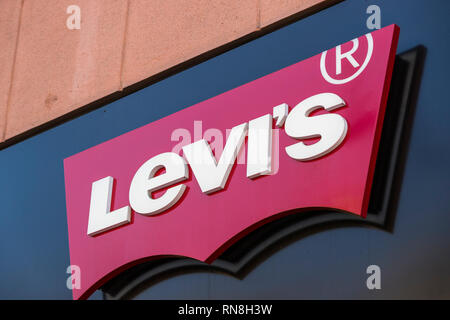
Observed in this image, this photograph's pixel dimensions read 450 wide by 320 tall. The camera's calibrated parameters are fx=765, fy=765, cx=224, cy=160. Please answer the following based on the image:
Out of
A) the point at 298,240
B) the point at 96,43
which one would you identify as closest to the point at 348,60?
the point at 298,240

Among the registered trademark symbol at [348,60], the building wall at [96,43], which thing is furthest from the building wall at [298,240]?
the registered trademark symbol at [348,60]

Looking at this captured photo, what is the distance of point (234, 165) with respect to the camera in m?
4.79

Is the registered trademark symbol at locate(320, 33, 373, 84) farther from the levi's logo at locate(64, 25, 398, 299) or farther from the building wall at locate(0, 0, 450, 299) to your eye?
the building wall at locate(0, 0, 450, 299)

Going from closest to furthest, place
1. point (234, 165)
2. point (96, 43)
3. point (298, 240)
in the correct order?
point (298, 240)
point (234, 165)
point (96, 43)

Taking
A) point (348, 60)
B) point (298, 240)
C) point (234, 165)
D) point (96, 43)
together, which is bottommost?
point (298, 240)

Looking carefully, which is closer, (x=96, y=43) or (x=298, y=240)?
(x=298, y=240)

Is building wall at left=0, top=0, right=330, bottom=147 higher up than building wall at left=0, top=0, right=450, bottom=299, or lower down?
higher up

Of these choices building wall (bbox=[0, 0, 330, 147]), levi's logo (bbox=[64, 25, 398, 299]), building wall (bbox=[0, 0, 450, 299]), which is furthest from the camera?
building wall (bbox=[0, 0, 330, 147])

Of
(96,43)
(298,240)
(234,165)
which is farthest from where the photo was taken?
(96,43)

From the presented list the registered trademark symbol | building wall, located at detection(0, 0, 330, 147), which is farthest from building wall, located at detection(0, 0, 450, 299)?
the registered trademark symbol

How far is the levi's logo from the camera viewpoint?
4324 millimetres

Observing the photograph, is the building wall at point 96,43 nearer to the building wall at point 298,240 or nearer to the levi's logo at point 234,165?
the building wall at point 298,240

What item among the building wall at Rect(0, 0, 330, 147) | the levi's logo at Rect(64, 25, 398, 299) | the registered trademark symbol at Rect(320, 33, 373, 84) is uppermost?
the building wall at Rect(0, 0, 330, 147)

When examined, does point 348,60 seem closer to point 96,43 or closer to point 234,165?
point 234,165
